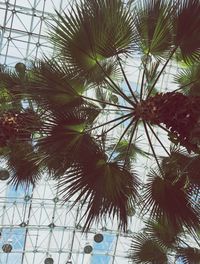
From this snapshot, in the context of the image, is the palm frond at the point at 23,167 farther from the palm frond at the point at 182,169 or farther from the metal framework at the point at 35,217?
the metal framework at the point at 35,217

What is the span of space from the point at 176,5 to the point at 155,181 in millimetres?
2223

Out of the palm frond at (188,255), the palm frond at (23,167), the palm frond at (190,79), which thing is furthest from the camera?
the palm frond at (188,255)

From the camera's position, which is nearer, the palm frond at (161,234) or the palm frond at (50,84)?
the palm frond at (50,84)

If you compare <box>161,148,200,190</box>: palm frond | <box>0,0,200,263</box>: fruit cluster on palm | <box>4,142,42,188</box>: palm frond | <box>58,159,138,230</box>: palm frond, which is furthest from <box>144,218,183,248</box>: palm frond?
<box>58,159,138,230</box>: palm frond

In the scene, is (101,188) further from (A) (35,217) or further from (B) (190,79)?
(A) (35,217)

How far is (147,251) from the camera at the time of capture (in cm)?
847

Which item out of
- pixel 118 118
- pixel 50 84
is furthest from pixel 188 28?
pixel 50 84

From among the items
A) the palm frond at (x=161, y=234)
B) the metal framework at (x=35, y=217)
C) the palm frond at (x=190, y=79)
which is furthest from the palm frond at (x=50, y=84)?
the metal framework at (x=35, y=217)

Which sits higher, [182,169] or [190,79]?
[190,79]

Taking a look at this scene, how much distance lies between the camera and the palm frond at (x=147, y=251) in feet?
27.7

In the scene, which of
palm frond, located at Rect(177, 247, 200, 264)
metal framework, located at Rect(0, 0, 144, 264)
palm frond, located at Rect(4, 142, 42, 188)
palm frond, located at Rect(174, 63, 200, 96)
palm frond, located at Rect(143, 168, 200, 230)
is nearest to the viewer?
palm frond, located at Rect(143, 168, 200, 230)

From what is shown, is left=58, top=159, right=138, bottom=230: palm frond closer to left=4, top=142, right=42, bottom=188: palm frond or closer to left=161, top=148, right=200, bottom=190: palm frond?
left=161, top=148, right=200, bottom=190: palm frond

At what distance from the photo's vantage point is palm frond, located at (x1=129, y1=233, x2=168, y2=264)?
27.7ft

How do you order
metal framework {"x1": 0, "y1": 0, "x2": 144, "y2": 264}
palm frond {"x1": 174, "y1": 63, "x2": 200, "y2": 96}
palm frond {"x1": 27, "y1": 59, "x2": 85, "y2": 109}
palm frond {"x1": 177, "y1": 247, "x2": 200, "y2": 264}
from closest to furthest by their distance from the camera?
palm frond {"x1": 27, "y1": 59, "x2": 85, "y2": 109} < palm frond {"x1": 174, "y1": 63, "x2": 200, "y2": 96} < palm frond {"x1": 177, "y1": 247, "x2": 200, "y2": 264} < metal framework {"x1": 0, "y1": 0, "x2": 144, "y2": 264}
